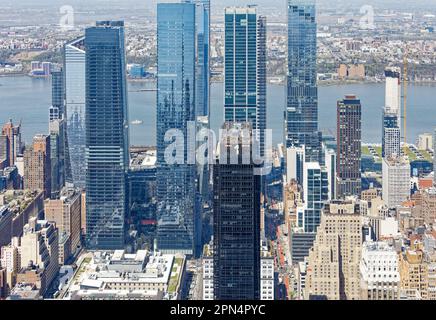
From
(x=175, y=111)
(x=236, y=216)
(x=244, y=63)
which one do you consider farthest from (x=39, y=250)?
(x=244, y=63)

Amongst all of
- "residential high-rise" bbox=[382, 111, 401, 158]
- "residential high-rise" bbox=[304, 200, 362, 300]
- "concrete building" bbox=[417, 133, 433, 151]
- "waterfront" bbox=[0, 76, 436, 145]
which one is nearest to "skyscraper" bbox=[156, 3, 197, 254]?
"waterfront" bbox=[0, 76, 436, 145]

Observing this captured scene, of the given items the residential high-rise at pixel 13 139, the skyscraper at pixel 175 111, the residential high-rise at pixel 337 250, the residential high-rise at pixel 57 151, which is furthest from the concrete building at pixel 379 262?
the residential high-rise at pixel 13 139

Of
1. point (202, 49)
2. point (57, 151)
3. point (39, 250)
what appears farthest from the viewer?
point (202, 49)

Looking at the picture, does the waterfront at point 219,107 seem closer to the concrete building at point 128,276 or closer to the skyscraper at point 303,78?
the skyscraper at point 303,78

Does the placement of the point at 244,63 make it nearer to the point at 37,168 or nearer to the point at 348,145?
the point at 348,145

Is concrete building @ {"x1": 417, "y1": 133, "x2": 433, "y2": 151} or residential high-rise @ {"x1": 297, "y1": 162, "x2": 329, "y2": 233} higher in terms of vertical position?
concrete building @ {"x1": 417, "y1": 133, "x2": 433, "y2": 151}

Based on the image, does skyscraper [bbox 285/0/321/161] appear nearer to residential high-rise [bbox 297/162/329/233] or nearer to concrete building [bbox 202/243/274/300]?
residential high-rise [bbox 297/162/329/233]
